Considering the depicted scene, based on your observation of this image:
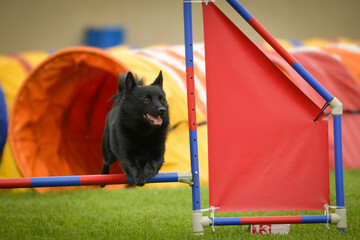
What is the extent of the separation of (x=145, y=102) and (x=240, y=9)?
81 centimetres

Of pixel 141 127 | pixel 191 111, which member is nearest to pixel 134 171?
pixel 141 127

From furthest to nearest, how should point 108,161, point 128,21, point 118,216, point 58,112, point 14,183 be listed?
point 128,21 < point 58,112 < point 118,216 < point 108,161 < point 14,183

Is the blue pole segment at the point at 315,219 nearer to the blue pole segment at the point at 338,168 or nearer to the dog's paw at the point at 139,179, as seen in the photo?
the blue pole segment at the point at 338,168

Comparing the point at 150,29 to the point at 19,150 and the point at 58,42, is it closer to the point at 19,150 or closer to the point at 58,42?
the point at 58,42

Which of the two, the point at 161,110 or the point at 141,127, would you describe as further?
the point at 141,127

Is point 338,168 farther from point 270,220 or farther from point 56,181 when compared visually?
point 56,181

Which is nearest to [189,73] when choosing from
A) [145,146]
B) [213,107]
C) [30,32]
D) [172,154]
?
[213,107]

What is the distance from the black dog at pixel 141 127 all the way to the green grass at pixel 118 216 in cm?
51

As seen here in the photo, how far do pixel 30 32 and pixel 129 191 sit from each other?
36.1 ft

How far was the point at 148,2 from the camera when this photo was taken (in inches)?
650

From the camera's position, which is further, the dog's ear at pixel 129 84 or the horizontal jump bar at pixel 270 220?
the dog's ear at pixel 129 84

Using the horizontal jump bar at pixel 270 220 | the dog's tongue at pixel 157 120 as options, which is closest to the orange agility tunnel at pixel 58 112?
the dog's tongue at pixel 157 120

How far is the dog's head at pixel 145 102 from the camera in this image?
→ 10.5 ft

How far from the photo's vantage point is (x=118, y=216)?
426 centimetres
